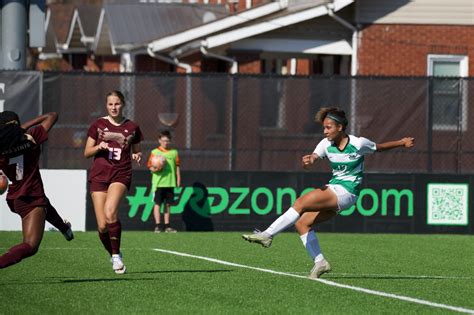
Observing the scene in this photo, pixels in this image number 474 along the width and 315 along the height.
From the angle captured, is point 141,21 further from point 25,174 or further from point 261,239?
point 25,174

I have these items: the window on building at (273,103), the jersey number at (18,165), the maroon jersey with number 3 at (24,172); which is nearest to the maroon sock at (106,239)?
the maroon jersey with number 3 at (24,172)

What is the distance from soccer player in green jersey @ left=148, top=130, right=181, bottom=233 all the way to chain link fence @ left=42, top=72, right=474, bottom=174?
0.63 m

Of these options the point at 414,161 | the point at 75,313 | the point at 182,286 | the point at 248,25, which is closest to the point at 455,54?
the point at 248,25

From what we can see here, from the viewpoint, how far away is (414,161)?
78.2 ft

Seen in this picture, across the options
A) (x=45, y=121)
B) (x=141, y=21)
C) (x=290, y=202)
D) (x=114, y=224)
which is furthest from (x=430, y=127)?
(x=141, y=21)

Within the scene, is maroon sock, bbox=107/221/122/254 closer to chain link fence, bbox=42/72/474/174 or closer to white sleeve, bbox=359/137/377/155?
white sleeve, bbox=359/137/377/155

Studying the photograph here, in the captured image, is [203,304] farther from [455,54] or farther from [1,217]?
[455,54]

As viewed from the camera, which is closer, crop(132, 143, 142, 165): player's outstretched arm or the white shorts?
the white shorts

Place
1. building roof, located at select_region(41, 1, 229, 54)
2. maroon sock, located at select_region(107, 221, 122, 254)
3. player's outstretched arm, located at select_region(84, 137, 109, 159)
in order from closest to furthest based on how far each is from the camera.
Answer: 1. maroon sock, located at select_region(107, 221, 122, 254)
2. player's outstretched arm, located at select_region(84, 137, 109, 159)
3. building roof, located at select_region(41, 1, 229, 54)

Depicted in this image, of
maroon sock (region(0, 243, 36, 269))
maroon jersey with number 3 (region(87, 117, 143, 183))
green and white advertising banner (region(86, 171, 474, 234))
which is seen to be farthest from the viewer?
green and white advertising banner (region(86, 171, 474, 234))

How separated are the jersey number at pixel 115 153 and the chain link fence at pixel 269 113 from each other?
29.8ft

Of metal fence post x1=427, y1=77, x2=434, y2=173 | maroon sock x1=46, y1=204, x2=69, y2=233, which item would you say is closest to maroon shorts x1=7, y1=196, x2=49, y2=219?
maroon sock x1=46, y1=204, x2=69, y2=233

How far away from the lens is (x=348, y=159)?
13492 mm

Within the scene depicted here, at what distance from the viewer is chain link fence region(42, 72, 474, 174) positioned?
2344 cm
